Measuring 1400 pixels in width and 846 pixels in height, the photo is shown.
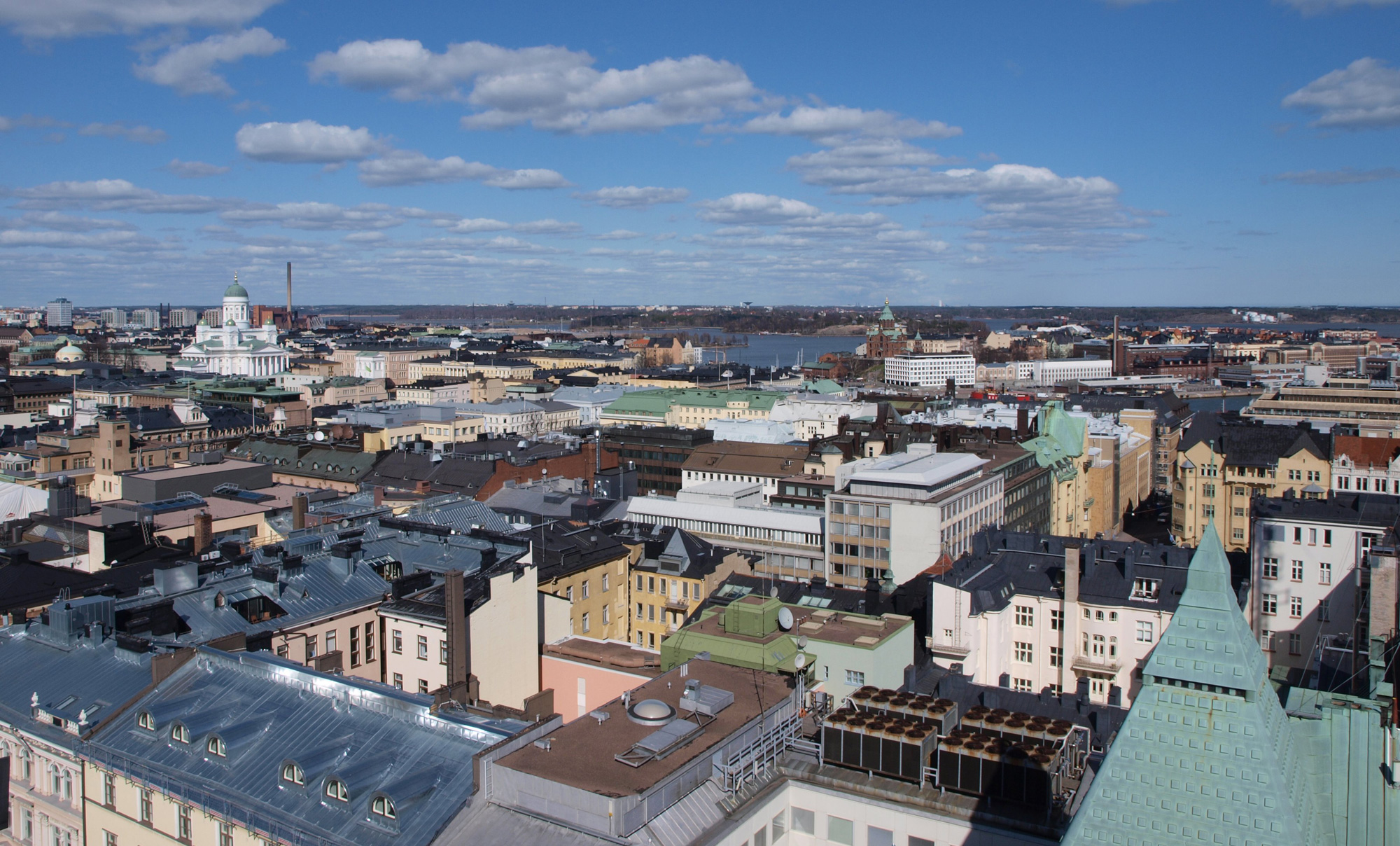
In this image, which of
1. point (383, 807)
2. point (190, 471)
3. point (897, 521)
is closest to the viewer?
point (383, 807)

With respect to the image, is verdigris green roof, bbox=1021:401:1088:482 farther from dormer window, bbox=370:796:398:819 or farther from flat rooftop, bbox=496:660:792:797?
dormer window, bbox=370:796:398:819

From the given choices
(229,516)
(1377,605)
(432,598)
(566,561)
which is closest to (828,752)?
(432,598)

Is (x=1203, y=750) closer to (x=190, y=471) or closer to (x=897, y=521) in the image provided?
(x=897, y=521)

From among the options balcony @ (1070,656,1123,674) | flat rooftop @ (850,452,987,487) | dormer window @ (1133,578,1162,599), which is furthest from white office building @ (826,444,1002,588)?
dormer window @ (1133,578,1162,599)

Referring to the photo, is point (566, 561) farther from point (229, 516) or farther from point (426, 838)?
point (426, 838)

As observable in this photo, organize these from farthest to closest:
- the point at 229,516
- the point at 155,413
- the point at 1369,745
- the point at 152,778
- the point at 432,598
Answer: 1. the point at 155,413
2. the point at 229,516
3. the point at 432,598
4. the point at 152,778
5. the point at 1369,745

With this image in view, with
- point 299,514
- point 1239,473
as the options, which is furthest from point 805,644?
point 1239,473
